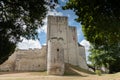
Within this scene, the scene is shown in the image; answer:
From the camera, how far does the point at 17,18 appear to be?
1318 centimetres

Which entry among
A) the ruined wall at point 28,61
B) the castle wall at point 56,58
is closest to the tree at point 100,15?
the castle wall at point 56,58

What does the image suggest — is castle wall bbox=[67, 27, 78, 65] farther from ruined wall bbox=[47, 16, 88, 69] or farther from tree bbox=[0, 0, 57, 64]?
tree bbox=[0, 0, 57, 64]

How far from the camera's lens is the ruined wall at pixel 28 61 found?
48281mm

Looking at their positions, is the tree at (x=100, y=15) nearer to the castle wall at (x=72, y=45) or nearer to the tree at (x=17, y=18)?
the tree at (x=17, y=18)

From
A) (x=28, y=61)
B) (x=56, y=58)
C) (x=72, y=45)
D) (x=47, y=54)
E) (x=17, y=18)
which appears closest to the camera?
(x=17, y=18)

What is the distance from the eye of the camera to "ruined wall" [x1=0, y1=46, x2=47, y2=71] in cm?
4828

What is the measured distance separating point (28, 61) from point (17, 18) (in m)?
36.9

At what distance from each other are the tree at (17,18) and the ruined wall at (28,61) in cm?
3476

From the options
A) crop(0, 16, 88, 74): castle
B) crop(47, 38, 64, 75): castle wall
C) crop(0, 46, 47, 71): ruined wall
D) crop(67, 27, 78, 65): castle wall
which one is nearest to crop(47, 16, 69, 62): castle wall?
crop(0, 16, 88, 74): castle

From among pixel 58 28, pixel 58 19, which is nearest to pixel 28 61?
pixel 58 28

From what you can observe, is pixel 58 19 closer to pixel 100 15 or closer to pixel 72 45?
pixel 72 45

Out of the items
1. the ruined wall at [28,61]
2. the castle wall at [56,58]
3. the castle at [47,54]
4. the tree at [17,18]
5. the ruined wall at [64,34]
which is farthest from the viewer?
the ruined wall at [64,34]

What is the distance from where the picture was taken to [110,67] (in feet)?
144

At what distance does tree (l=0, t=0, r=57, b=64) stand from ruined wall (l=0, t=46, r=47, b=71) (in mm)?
34761
